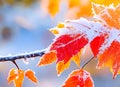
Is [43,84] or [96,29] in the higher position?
[43,84]

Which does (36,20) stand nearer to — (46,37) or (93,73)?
(46,37)

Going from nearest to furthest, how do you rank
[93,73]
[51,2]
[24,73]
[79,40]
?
[79,40] < [24,73] < [51,2] < [93,73]

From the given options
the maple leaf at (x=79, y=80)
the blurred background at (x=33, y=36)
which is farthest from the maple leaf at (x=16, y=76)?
the blurred background at (x=33, y=36)

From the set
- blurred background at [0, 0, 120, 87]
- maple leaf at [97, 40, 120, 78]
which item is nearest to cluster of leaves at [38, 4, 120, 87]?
maple leaf at [97, 40, 120, 78]

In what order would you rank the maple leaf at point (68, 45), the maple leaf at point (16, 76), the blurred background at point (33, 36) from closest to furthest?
the maple leaf at point (68, 45)
the maple leaf at point (16, 76)
the blurred background at point (33, 36)

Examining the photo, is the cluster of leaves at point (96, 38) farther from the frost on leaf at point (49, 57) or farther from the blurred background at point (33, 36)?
the blurred background at point (33, 36)

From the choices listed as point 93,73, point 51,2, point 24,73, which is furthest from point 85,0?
point 24,73

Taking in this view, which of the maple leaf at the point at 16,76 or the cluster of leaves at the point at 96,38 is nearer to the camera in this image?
the cluster of leaves at the point at 96,38

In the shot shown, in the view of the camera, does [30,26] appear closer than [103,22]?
No
